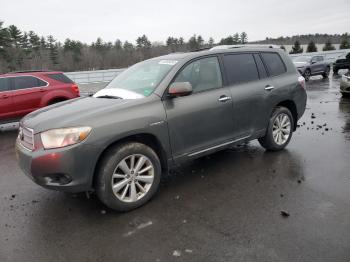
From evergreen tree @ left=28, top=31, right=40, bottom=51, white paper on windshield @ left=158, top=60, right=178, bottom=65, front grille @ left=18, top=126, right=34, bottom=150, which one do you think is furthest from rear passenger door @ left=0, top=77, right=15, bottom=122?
evergreen tree @ left=28, top=31, right=40, bottom=51

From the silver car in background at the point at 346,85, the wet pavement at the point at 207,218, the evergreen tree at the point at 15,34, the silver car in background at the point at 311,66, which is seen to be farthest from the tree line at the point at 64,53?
the wet pavement at the point at 207,218

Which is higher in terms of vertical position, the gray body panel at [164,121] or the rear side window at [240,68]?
the rear side window at [240,68]

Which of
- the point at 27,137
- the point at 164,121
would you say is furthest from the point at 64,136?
the point at 164,121

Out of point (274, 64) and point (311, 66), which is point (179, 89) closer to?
point (274, 64)

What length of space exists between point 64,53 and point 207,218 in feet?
233

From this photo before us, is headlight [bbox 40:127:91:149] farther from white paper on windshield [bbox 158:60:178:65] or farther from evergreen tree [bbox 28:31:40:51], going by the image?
evergreen tree [bbox 28:31:40:51]

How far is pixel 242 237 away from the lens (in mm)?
3189

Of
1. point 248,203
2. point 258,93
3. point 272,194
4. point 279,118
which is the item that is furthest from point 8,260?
point 279,118

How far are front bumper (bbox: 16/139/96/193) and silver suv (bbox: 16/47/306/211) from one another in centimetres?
1

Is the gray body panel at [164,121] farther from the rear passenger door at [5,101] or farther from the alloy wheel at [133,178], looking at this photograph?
the rear passenger door at [5,101]

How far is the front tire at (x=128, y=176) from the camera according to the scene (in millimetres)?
3615

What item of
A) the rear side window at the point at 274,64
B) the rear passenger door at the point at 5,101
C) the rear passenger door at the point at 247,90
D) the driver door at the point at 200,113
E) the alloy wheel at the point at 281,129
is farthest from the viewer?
the rear passenger door at the point at 5,101

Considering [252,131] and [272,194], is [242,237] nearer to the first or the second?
[272,194]

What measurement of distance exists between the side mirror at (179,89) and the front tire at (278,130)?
6.81ft
